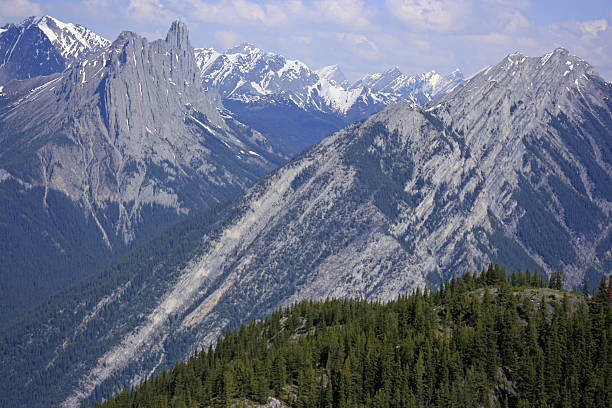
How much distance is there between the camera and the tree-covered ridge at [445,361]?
113875 mm

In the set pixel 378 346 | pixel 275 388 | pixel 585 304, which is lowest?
pixel 275 388

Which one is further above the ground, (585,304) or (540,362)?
(585,304)

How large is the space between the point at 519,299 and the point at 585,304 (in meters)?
13.4

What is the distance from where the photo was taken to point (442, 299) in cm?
14862

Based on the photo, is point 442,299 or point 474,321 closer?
point 474,321

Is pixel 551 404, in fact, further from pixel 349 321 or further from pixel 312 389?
pixel 349 321

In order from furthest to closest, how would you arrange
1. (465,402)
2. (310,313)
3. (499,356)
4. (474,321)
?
(310,313), (474,321), (499,356), (465,402)

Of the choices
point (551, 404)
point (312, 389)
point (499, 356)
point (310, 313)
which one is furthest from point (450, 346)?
point (310, 313)

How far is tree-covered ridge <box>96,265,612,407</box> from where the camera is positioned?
113875 millimetres

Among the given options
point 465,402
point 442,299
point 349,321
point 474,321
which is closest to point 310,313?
point 349,321

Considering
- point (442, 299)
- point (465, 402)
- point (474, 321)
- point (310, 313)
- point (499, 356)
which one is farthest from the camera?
point (310, 313)

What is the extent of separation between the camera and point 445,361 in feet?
384

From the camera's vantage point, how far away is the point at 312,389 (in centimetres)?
11500

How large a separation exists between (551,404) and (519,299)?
89.4ft
